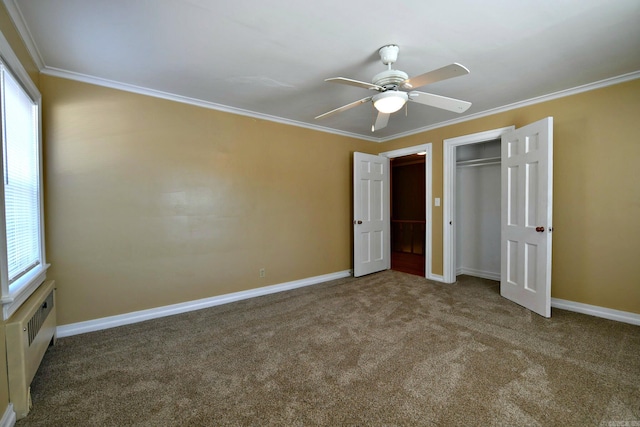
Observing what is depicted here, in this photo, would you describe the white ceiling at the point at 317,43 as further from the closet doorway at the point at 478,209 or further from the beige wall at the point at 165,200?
the closet doorway at the point at 478,209

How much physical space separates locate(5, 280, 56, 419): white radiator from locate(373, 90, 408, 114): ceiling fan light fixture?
2745 mm

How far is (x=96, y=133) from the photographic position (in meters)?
2.67

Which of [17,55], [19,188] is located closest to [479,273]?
[19,188]

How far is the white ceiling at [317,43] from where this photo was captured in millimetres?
1752

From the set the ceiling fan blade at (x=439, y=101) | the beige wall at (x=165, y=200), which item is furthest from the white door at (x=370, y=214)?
the ceiling fan blade at (x=439, y=101)

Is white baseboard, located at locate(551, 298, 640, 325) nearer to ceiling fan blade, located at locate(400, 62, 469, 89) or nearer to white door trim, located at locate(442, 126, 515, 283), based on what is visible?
white door trim, located at locate(442, 126, 515, 283)

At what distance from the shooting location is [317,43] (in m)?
2.11

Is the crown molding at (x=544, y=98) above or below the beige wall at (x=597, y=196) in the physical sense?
above

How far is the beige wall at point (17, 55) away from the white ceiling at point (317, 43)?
0.23ft

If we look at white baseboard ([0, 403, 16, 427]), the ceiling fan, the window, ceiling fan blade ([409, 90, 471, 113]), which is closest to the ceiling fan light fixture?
the ceiling fan

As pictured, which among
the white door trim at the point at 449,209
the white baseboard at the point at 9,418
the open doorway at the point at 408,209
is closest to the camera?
the white baseboard at the point at 9,418

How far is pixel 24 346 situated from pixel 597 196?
15.9 feet

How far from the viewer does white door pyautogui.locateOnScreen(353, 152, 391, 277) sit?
450 centimetres

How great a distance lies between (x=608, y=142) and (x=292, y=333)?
3.65 m
